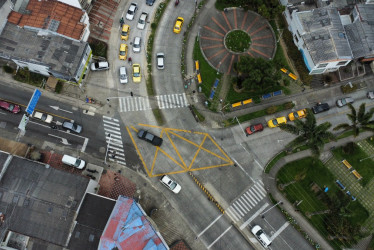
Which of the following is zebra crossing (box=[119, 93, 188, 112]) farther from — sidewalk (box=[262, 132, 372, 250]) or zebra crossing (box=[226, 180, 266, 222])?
sidewalk (box=[262, 132, 372, 250])

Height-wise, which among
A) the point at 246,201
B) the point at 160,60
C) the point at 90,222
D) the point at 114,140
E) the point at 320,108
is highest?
the point at 160,60

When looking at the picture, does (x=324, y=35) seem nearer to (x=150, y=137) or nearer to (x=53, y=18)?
(x=150, y=137)

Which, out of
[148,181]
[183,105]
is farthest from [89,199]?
[183,105]

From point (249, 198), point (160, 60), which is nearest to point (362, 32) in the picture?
point (249, 198)

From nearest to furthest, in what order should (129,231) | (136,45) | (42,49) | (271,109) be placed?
(129,231)
(42,49)
(271,109)
(136,45)

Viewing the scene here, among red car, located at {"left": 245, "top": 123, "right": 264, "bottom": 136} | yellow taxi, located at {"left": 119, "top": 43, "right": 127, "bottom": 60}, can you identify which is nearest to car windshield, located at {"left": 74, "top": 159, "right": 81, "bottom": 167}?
yellow taxi, located at {"left": 119, "top": 43, "right": 127, "bottom": 60}

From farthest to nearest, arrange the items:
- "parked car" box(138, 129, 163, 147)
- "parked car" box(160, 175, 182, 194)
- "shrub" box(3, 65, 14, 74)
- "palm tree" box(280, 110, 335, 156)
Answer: "shrub" box(3, 65, 14, 74) < "parked car" box(138, 129, 163, 147) < "parked car" box(160, 175, 182, 194) < "palm tree" box(280, 110, 335, 156)

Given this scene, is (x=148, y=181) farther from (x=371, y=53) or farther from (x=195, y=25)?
(x=371, y=53)
